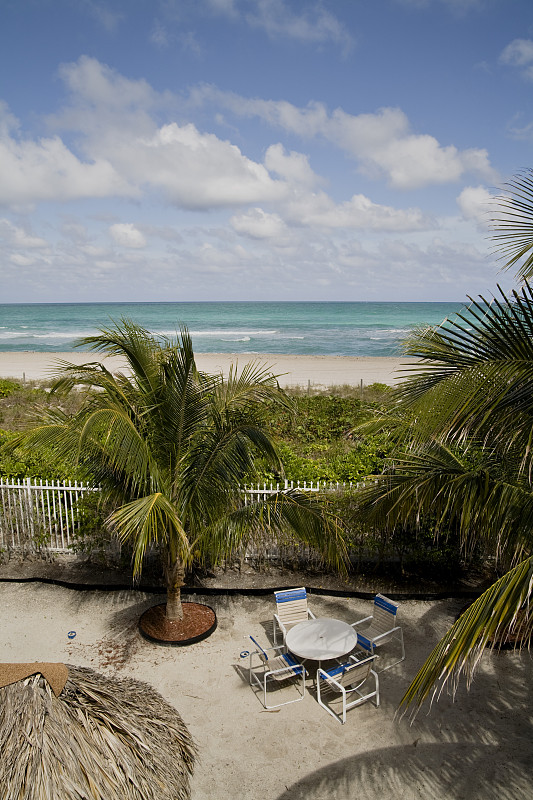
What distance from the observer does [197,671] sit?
20.1ft

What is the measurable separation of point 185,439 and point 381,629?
10.9 feet

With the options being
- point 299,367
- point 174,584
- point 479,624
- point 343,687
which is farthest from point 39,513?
point 299,367

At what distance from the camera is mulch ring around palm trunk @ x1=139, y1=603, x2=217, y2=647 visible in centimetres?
660

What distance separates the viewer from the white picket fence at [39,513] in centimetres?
854

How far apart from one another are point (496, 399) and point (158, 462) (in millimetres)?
3922

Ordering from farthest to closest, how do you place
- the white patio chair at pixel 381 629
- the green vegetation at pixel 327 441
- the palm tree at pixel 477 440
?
1. the green vegetation at pixel 327 441
2. the white patio chair at pixel 381 629
3. the palm tree at pixel 477 440

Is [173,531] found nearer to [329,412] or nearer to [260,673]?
[260,673]

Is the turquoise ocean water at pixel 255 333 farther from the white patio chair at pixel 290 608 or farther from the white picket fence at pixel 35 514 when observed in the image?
the white patio chair at pixel 290 608

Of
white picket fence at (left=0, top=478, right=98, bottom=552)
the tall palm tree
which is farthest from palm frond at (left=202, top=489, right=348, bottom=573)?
white picket fence at (left=0, top=478, right=98, bottom=552)

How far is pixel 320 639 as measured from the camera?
6004mm

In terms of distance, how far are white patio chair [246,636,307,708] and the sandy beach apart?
2038cm

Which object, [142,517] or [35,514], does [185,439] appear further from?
[35,514]

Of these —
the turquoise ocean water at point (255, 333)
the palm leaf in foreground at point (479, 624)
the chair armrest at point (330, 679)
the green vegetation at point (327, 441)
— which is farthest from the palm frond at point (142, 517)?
the turquoise ocean water at point (255, 333)

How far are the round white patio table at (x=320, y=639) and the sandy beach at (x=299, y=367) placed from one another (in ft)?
66.2
